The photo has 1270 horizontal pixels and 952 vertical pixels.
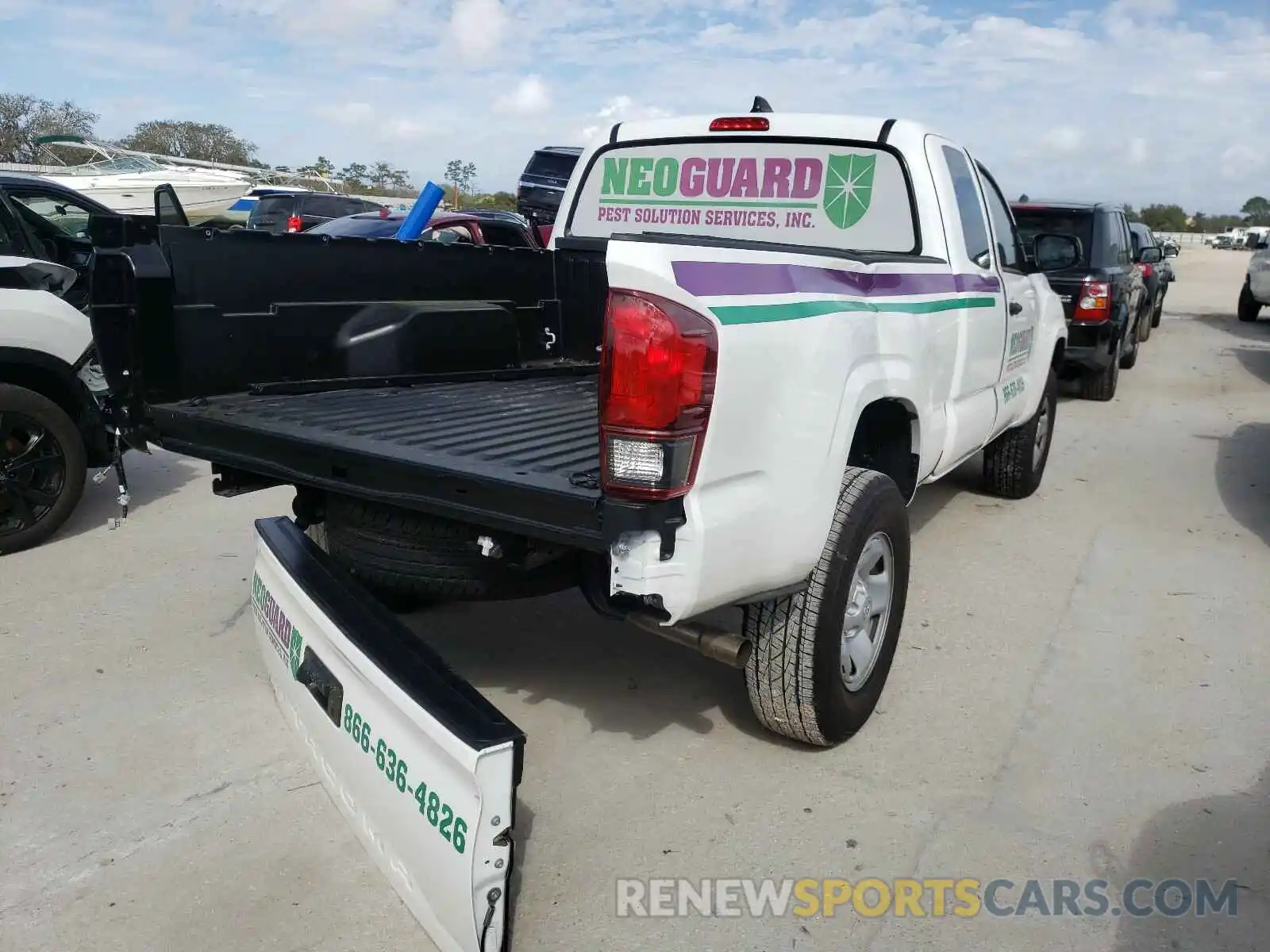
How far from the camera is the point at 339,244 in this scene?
11.9 ft

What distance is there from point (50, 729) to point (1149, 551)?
5185 mm

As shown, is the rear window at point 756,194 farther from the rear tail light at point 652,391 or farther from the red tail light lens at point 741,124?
the rear tail light at point 652,391

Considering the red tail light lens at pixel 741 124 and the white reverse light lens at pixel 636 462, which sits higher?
the red tail light lens at pixel 741 124

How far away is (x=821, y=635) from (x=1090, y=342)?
24.9 ft

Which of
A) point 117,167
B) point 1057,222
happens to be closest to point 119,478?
point 1057,222

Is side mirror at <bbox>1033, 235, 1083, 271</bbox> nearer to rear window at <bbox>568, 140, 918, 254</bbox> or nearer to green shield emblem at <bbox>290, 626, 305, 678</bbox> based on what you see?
rear window at <bbox>568, 140, 918, 254</bbox>

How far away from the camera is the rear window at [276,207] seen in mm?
17312

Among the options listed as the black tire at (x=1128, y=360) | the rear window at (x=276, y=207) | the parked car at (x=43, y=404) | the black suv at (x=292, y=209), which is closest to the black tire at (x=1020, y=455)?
the parked car at (x=43, y=404)

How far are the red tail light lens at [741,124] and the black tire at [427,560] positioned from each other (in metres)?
2.29

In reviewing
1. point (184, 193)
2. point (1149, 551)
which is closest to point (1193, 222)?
point (184, 193)

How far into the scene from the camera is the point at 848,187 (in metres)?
4.07

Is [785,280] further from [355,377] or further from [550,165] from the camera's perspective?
[550,165]

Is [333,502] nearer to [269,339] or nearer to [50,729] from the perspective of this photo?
[269,339]

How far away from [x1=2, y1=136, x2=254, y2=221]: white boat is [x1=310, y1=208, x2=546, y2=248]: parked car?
8.31 meters
